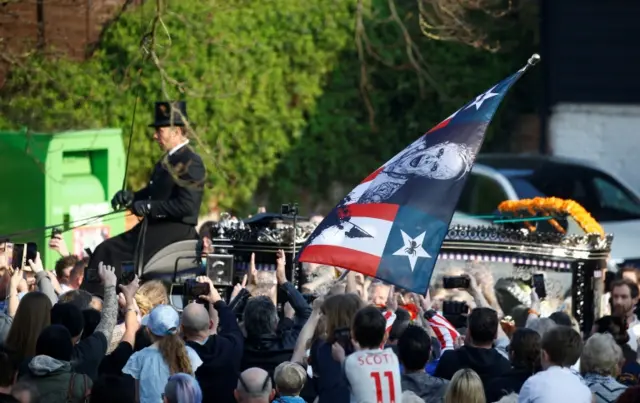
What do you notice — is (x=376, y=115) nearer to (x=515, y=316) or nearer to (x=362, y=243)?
(x=515, y=316)

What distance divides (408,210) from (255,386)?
2.35 m

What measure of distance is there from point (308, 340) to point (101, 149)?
8.87 metres

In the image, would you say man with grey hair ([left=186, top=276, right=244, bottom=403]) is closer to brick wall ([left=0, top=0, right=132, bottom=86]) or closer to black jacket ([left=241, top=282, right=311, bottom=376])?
black jacket ([left=241, top=282, right=311, bottom=376])

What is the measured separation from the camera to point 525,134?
71.4 feet

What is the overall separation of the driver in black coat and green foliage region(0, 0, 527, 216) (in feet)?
17.6

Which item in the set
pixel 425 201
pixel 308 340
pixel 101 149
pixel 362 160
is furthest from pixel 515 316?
pixel 362 160

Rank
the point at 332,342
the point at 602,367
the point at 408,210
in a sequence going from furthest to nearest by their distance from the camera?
the point at 408,210, the point at 332,342, the point at 602,367

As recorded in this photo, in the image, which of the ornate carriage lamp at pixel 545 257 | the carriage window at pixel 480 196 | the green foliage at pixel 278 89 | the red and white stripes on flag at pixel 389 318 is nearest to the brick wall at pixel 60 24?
the green foliage at pixel 278 89

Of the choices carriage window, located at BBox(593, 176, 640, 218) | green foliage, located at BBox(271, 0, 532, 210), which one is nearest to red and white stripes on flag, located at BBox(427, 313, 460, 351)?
carriage window, located at BBox(593, 176, 640, 218)

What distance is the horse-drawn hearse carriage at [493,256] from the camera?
13.3 m

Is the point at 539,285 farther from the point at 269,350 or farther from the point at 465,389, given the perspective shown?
the point at 465,389

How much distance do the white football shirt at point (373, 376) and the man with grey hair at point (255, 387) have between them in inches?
18.3

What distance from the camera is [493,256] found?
547 inches

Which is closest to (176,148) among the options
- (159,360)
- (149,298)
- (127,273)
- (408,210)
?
(127,273)
